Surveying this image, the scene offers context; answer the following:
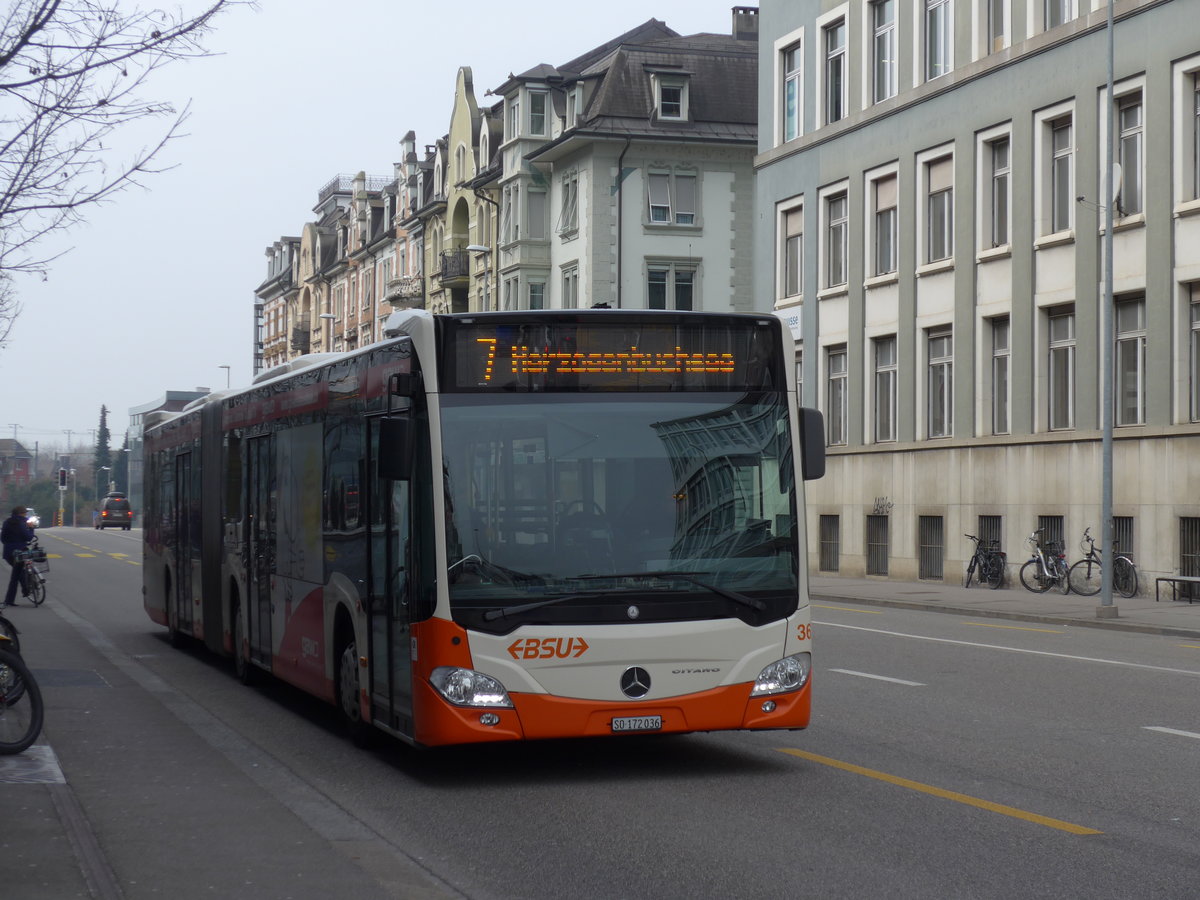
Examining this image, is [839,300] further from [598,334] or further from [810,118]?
[598,334]

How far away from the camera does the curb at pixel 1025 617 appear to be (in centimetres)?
2248

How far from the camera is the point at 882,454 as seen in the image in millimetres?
38656

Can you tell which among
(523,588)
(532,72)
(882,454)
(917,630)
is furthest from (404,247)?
(523,588)

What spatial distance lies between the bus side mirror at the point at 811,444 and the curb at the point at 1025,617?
486 inches

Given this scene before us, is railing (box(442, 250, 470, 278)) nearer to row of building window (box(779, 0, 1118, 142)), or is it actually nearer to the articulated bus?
row of building window (box(779, 0, 1118, 142))

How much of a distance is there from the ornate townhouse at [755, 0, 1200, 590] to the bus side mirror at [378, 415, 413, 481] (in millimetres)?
19350

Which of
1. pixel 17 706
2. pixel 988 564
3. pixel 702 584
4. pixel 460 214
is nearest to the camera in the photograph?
pixel 702 584

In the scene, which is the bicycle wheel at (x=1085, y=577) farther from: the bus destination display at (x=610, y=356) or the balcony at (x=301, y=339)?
the balcony at (x=301, y=339)

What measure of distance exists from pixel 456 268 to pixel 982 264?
39392mm

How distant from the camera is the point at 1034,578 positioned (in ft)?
106

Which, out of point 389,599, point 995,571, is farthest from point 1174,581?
point 389,599

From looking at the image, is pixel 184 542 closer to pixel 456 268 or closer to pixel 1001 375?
pixel 1001 375

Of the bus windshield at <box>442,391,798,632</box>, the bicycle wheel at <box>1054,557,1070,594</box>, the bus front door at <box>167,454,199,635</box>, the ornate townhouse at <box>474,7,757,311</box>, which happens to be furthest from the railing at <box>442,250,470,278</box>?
the bus windshield at <box>442,391,798,632</box>

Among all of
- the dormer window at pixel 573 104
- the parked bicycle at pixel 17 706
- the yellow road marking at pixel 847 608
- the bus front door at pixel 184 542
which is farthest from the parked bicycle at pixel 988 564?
the dormer window at pixel 573 104
